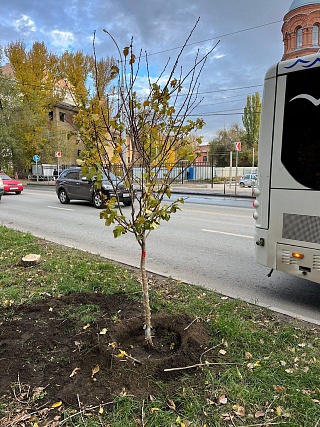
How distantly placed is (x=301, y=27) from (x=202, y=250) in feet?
138

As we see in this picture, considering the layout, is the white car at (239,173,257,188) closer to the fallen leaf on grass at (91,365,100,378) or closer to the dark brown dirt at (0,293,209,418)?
the dark brown dirt at (0,293,209,418)

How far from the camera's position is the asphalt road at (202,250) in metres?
5.09

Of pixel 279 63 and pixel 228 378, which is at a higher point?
pixel 279 63

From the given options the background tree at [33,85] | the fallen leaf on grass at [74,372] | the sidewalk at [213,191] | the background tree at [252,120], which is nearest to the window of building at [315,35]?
the sidewalk at [213,191]

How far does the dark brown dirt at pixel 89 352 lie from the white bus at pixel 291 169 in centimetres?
166

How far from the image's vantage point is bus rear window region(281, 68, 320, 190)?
Result: 406cm

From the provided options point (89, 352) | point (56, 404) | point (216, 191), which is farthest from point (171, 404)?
point (216, 191)

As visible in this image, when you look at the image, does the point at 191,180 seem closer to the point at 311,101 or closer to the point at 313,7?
the point at 313,7

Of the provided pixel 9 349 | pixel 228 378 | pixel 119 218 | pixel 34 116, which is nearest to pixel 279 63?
pixel 119 218

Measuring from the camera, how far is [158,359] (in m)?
3.02

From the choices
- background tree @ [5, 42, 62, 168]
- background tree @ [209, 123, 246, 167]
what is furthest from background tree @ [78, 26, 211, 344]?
background tree @ [209, 123, 246, 167]

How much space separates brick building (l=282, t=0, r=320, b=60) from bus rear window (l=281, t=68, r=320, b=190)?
3908 centimetres

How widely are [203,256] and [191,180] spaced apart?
30.0 metres

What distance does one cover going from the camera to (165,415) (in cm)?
240
